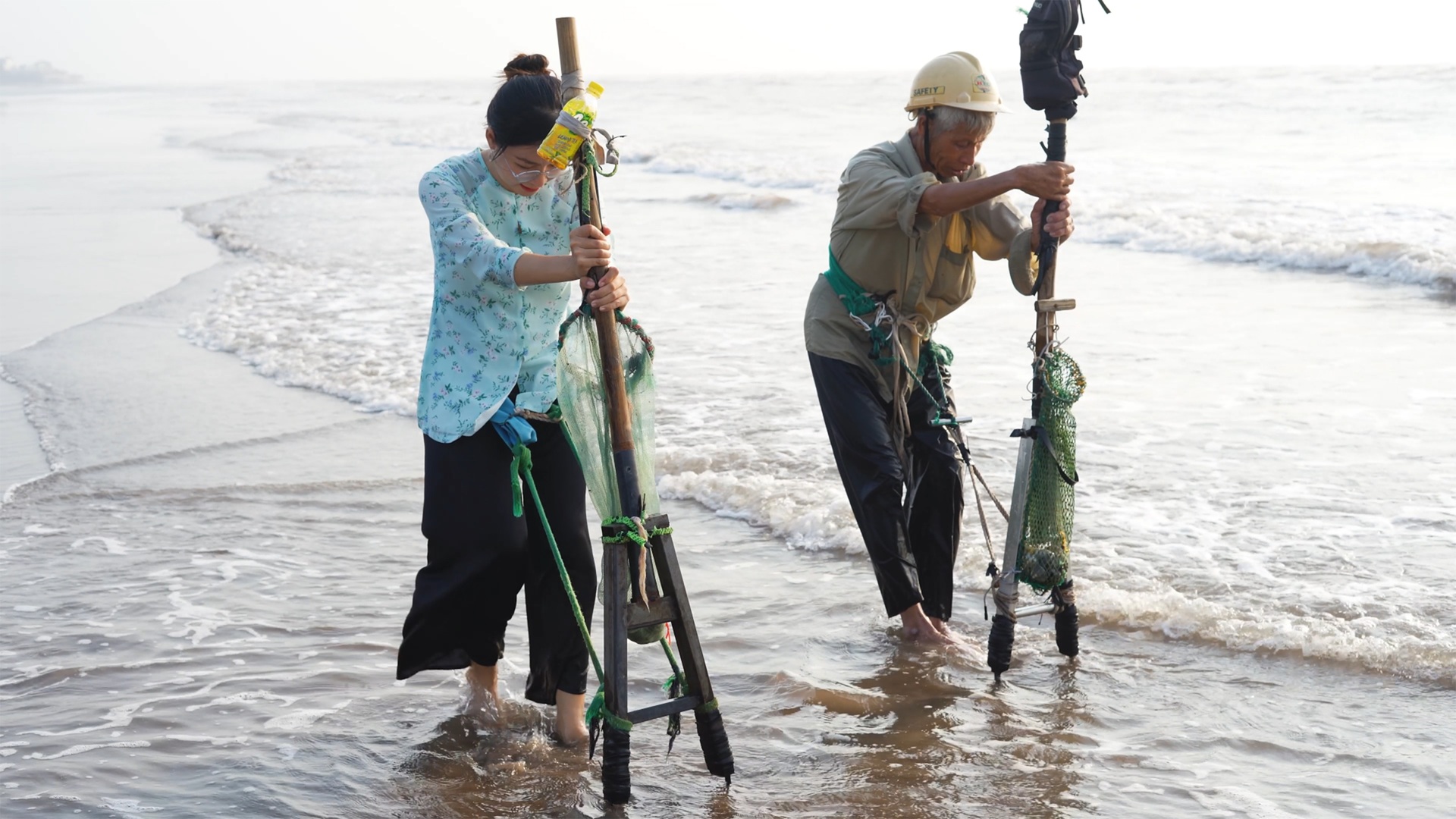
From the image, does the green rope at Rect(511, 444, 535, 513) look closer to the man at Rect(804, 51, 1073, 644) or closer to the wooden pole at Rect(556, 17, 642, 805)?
the wooden pole at Rect(556, 17, 642, 805)

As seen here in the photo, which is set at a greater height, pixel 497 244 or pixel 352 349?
pixel 497 244

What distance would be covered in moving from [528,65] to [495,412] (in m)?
0.89

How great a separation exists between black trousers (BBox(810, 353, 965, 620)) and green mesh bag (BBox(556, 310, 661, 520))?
112 cm

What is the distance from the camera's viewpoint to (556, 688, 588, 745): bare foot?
3832mm

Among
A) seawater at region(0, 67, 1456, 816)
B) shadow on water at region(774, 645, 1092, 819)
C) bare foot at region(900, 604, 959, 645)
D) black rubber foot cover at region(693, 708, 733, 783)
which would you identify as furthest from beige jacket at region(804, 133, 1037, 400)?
black rubber foot cover at region(693, 708, 733, 783)

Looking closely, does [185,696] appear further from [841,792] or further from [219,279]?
[219,279]

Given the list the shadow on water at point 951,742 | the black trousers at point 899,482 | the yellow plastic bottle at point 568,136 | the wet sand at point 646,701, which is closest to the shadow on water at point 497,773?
the wet sand at point 646,701

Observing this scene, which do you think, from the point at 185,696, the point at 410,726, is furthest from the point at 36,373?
the point at 410,726

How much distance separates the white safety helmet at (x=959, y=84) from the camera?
396 centimetres

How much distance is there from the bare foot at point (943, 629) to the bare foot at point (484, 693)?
146 centimetres

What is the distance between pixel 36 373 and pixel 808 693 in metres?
6.82

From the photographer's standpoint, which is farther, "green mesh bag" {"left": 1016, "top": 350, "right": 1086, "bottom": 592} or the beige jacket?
the beige jacket

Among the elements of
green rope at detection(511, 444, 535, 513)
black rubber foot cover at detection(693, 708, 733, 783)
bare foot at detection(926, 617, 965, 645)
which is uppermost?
green rope at detection(511, 444, 535, 513)

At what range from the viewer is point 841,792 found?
3543 mm
